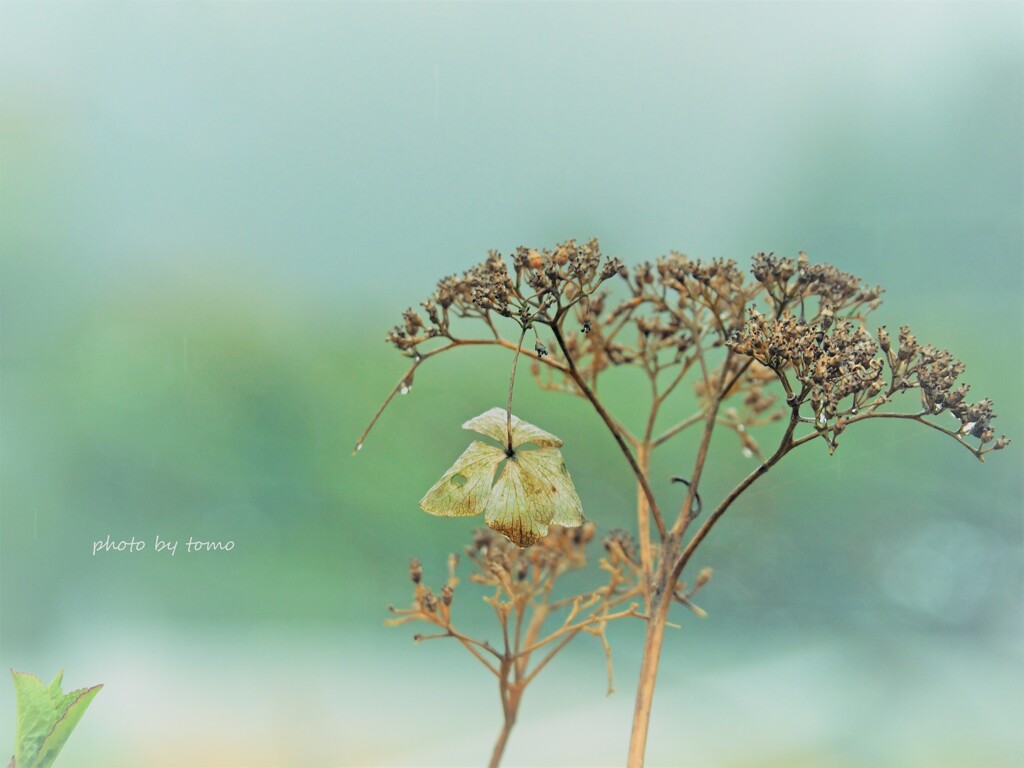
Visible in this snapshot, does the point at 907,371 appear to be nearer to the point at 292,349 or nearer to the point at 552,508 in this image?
the point at 552,508

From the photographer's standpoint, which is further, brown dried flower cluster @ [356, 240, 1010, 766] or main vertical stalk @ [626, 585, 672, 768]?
main vertical stalk @ [626, 585, 672, 768]

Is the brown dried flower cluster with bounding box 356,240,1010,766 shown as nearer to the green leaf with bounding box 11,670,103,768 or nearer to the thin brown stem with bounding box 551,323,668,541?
the thin brown stem with bounding box 551,323,668,541

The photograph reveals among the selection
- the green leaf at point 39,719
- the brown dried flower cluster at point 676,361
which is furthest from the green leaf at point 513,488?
the green leaf at point 39,719

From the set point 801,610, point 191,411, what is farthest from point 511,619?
point 191,411

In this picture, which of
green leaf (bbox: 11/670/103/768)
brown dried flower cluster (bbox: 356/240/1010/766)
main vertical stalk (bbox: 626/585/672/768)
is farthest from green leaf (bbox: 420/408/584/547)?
green leaf (bbox: 11/670/103/768)

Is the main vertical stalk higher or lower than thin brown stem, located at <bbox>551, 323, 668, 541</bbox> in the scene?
lower

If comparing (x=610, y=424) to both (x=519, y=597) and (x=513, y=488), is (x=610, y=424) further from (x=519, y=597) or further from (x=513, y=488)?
(x=519, y=597)
